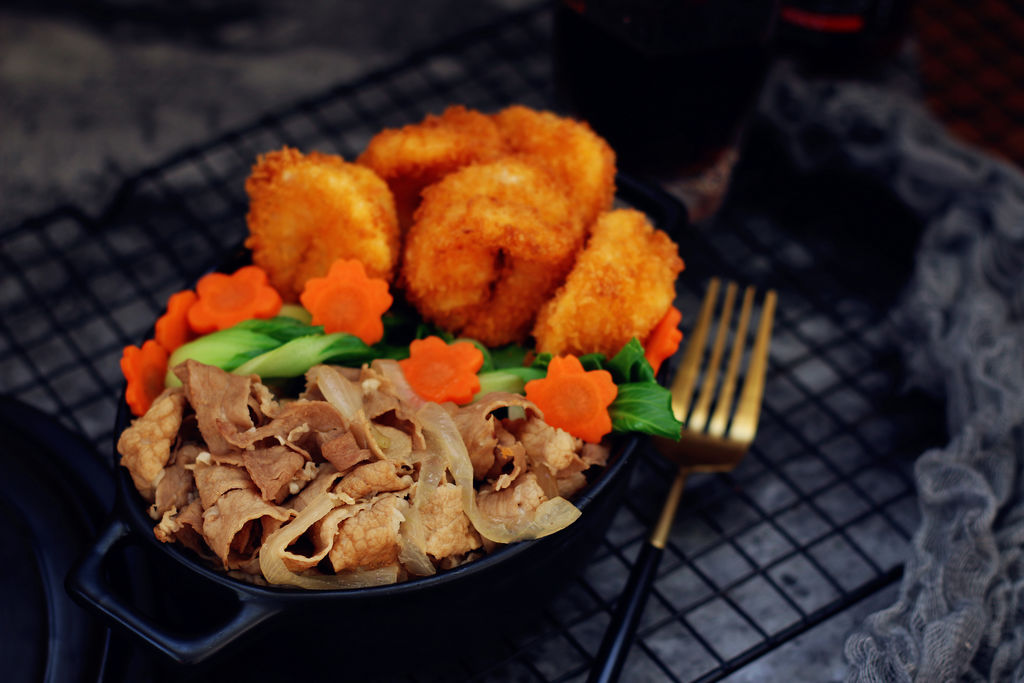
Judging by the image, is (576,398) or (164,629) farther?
(576,398)

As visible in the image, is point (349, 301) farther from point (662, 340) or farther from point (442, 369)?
point (662, 340)

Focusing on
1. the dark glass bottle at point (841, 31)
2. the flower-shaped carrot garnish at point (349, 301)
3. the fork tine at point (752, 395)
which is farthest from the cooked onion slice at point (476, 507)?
the dark glass bottle at point (841, 31)

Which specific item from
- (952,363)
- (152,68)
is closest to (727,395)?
(952,363)

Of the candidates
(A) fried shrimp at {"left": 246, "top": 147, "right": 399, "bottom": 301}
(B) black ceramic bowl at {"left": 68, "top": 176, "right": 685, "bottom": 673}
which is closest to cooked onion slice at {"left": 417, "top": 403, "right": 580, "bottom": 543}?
(B) black ceramic bowl at {"left": 68, "top": 176, "right": 685, "bottom": 673}

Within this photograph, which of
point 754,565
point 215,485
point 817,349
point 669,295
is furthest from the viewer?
point 817,349

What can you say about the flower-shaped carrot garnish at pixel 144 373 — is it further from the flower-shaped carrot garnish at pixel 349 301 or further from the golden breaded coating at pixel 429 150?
the golden breaded coating at pixel 429 150

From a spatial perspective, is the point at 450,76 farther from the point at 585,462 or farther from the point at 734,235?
the point at 585,462

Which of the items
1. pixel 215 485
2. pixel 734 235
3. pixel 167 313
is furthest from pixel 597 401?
pixel 734 235
